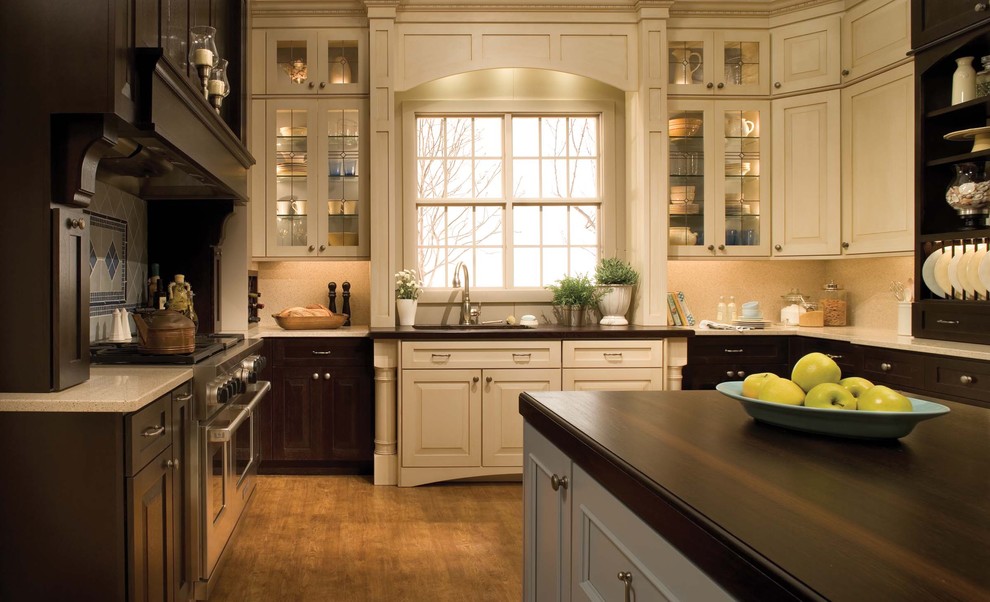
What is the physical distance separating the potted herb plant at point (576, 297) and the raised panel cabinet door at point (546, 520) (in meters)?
2.61

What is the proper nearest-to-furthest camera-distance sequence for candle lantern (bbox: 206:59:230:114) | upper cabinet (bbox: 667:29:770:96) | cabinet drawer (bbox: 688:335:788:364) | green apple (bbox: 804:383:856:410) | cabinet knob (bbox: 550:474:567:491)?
1. green apple (bbox: 804:383:856:410)
2. cabinet knob (bbox: 550:474:567:491)
3. candle lantern (bbox: 206:59:230:114)
4. cabinet drawer (bbox: 688:335:788:364)
5. upper cabinet (bbox: 667:29:770:96)

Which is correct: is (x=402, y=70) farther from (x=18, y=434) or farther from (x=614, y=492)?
(x=614, y=492)

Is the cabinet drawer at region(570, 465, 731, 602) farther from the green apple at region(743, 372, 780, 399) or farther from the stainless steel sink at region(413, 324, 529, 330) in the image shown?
the stainless steel sink at region(413, 324, 529, 330)

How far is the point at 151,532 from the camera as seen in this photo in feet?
6.33

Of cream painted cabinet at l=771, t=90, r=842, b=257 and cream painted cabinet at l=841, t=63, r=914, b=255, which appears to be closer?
cream painted cabinet at l=841, t=63, r=914, b=255

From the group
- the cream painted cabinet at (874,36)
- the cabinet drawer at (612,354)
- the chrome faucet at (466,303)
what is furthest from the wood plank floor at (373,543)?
the cream painted cabinet at (874,36)

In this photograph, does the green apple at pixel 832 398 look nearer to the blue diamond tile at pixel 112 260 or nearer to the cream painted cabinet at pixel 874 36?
the blue diamond tile at pixel 112 260

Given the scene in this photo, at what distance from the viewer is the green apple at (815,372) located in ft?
4.30

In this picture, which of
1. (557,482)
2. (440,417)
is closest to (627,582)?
(557,482)

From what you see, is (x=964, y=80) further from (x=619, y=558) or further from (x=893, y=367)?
(x=619, y=558)

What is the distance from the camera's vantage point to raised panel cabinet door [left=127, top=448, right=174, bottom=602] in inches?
70.1

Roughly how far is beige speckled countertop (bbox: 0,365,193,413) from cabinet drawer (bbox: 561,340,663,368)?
7.58ft

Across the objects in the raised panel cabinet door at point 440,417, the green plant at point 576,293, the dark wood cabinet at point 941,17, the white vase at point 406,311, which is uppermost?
the dark wood cabinet at point 941,17

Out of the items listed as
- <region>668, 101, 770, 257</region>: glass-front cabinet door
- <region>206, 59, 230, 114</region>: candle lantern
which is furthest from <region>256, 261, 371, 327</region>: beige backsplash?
<region>668, 101, 770, 257</region>: glass-front cabinet door
